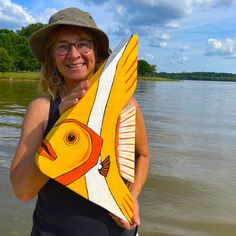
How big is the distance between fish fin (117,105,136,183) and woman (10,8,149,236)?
0.12m

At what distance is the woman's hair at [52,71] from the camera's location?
193 centimetres

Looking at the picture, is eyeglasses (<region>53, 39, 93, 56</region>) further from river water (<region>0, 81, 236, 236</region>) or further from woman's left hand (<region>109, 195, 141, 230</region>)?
river water (<region>0, 81, 236, 236</region>)

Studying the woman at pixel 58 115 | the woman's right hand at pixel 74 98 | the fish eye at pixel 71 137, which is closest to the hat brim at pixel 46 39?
the woman at pixel 58 115

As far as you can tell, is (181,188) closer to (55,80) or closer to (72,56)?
(55,80)

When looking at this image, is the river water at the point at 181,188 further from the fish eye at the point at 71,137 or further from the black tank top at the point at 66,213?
the fish eye at the point at 71,137

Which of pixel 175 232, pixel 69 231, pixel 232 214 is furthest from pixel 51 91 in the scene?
pixel 232 214

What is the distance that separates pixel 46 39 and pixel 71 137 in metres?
0.57

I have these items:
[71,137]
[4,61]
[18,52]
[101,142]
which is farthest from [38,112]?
[18,52]

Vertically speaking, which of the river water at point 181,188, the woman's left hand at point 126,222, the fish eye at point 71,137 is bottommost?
the river water at point 181,188

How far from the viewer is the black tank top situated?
1.82m

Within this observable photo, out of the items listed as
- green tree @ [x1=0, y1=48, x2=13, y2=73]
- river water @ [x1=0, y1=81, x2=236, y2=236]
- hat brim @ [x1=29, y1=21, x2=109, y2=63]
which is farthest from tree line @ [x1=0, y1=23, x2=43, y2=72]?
hat brim @ [x1=29, y1=21, x2=109, y2=63]

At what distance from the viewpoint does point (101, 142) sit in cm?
177

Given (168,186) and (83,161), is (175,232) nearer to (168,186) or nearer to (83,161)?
(168,186)

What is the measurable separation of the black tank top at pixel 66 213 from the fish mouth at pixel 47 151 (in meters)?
0.16
